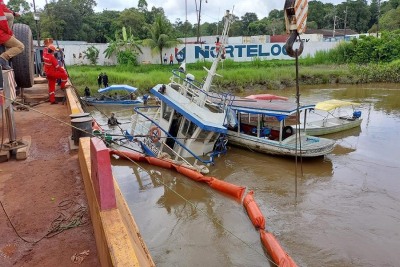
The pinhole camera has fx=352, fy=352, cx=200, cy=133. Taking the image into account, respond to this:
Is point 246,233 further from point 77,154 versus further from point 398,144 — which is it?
point 398,144

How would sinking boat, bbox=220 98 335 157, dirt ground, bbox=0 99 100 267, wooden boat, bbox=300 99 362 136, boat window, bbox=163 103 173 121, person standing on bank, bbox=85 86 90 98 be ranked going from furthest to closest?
person standing on bank, bbox=85 86 90 98, wooden boat, bbox=300 99 362 136, boat window, bbox=163 103 173 121, sinking boat, bbox=220 98 335 157, dirt ground, bbox=0 99 100 267

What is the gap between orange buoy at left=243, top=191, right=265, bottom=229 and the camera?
310 inches

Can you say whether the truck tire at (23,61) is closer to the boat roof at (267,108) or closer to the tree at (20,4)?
the boat roof at (267,108)

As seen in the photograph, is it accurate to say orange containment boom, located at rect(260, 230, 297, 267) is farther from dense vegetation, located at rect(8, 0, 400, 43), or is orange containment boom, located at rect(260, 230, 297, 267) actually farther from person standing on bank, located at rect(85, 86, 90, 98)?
dense vegetation, located at rect(8, 0, 400, 43)

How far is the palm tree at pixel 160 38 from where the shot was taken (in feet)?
101

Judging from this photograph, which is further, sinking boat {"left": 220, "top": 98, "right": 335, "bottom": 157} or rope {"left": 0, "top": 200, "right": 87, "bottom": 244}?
sinking boat {"left": 220, "top": 98, "right": 335, "bottom": 157}

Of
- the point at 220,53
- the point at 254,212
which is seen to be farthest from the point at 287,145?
the point at 254,212

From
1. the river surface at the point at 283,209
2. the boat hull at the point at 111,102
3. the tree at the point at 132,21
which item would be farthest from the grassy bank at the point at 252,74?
the tree at the point at 132,21

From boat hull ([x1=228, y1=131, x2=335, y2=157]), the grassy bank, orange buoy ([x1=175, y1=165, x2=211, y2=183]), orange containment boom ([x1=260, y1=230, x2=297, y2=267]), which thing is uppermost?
the grassy bank

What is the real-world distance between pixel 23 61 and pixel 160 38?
23.6m

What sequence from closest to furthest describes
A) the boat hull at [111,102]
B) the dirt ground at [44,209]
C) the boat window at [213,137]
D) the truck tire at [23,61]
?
the dirt ground at [44,209]
the truck tire at [23,61]
the boat window at [213,137]
the boat hull at [111,102]

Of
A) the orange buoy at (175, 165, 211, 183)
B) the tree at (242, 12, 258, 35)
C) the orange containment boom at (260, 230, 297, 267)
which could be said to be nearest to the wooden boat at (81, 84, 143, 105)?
the orange buoy at (175, 165, 211, 183)

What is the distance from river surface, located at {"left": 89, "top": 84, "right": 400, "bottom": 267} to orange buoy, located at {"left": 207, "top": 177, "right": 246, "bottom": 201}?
0.18 meters

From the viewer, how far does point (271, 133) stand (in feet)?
45.4
